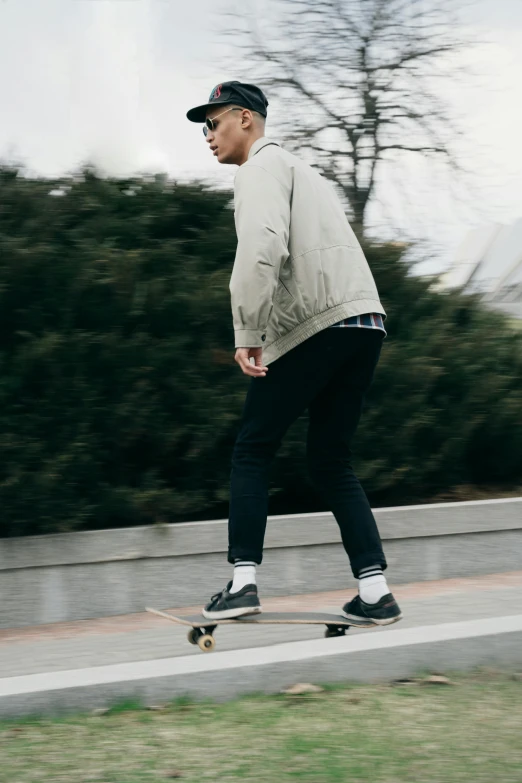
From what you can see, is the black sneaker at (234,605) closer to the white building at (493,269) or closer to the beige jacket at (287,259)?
the beige jacket at (287,259)

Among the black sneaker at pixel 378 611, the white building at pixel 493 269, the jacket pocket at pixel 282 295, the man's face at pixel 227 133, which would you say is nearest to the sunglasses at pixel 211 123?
the man's face at pixel 227 133

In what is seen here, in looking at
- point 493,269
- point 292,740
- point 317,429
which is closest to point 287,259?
point 317,429

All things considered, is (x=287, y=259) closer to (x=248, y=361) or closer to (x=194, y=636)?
(x=248, y=361)

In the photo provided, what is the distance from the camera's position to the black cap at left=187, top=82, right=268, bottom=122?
12.8ft

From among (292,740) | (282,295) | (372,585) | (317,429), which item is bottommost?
(292,740)

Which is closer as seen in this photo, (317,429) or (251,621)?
(251,621)

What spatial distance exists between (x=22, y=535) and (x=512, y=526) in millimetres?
2666

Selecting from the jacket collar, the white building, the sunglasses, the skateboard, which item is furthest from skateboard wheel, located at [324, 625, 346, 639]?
the white building

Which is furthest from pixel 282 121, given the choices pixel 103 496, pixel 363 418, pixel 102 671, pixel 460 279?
pixel 102 671

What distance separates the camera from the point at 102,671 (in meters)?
3.34

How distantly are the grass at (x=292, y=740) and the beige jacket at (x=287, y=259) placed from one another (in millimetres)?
1286

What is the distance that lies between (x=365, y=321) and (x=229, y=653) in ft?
4.33

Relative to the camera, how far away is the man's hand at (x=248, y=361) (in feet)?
12.0

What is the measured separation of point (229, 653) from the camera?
11.6 ft
